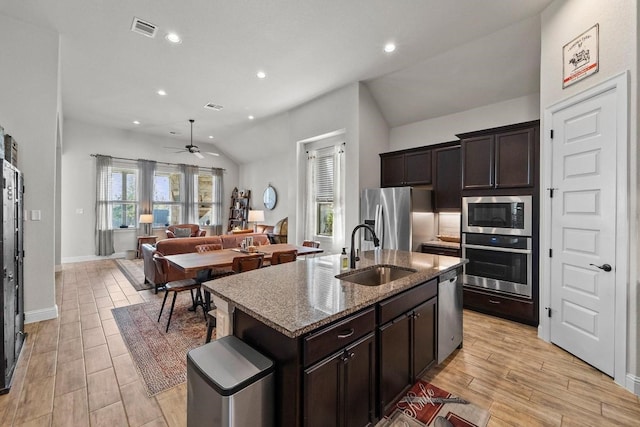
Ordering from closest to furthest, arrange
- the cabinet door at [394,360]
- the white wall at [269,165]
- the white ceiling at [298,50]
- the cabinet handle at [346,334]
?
the cabinet handle at [346,334] < the cabinet door at [394,360] < the white ceiling at [298,50] < the white wall at [269,165]

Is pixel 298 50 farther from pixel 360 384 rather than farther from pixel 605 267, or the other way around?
pixel 605 267

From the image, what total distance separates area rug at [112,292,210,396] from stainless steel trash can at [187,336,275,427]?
3.66 ft

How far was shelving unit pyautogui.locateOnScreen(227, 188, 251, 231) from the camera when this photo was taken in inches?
382

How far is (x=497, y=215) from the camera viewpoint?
141 inches

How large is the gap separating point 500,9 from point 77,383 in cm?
537

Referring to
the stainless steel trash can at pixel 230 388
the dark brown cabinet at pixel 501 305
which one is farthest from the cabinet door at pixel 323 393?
the dark brown cabinet at pixel 501 305

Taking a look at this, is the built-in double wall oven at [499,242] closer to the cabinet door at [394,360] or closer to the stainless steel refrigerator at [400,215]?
the stainless steel refrigerator at [400,215]

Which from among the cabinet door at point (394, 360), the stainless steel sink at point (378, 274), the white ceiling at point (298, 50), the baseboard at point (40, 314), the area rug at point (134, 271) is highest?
the white ceiling at point (298, 50)

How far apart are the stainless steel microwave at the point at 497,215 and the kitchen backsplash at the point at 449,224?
0.77 m

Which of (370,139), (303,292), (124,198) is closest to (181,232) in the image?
(124,198)

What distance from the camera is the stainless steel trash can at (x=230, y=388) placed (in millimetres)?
1223

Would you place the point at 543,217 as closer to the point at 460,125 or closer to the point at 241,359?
the point at 460,125

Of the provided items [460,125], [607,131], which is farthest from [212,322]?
[460,125]

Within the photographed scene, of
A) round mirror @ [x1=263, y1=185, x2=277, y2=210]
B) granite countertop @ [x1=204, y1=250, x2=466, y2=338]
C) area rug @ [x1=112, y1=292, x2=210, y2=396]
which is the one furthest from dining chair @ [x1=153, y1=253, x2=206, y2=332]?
round mirror @ [x1=263, y1=185, x2=277, y2=210]
